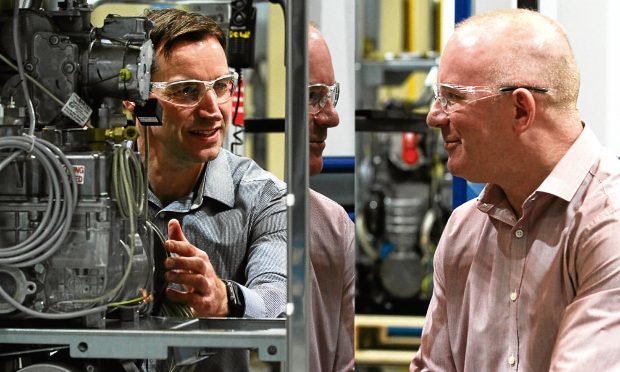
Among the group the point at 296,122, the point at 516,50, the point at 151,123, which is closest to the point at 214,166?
the point at 151,123

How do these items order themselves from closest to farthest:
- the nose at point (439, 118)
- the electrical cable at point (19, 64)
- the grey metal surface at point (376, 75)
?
the electrical cable at point (19, 64), the nose at point (439, 118), the grey metal surface at point (376, 75)

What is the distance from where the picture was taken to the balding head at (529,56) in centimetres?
256

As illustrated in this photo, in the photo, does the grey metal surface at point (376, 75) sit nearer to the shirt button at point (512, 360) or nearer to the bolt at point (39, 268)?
the shirt button at point (512, 360)

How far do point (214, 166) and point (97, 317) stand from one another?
3.31 ft

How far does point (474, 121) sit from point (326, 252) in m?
0.69

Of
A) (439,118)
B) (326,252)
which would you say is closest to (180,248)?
(326,252)

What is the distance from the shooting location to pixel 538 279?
2.47m

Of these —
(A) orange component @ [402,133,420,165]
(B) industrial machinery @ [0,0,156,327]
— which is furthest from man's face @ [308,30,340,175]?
(A) orange component @ [402,133,420,165]

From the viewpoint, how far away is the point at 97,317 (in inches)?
76.9

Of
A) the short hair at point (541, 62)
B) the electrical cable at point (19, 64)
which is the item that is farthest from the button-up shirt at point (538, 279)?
the electrical cable at point (19, 64)

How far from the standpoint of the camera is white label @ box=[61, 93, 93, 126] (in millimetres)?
1982

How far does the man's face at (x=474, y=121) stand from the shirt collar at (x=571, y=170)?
0.15 m

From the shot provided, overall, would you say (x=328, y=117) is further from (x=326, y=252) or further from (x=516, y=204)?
(x=516, y=204)

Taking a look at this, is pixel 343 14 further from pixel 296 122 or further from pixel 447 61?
pixel 447 61
